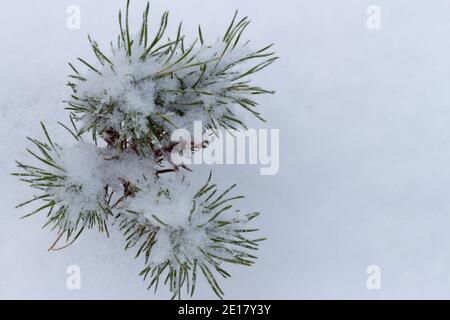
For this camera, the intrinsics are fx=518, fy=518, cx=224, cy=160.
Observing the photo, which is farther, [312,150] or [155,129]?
[312,150]

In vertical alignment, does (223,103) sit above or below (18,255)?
above

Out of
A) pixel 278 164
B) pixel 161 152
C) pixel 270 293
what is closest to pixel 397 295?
pixel 270 293

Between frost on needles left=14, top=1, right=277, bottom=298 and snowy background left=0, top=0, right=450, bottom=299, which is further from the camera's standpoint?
snowy background left=0, top=0, right=450, bottom=299

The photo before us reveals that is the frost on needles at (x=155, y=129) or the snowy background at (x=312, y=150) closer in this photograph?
the frost on needles at (x=155, y=129)
